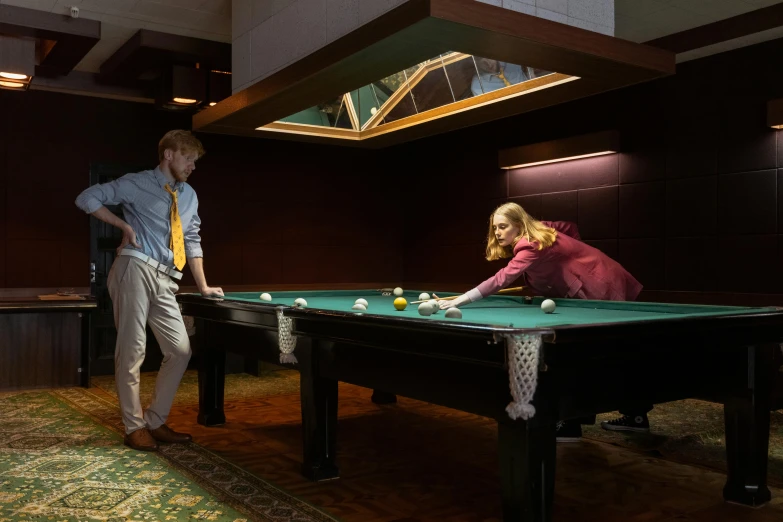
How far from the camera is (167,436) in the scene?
399 centimetres

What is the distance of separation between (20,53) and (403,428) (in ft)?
12.5

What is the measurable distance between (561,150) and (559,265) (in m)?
2.54

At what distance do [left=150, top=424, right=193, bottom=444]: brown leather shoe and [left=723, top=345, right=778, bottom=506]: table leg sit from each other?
8.59 ft

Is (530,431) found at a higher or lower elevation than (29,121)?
lower

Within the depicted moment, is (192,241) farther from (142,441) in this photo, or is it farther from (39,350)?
(39,350)

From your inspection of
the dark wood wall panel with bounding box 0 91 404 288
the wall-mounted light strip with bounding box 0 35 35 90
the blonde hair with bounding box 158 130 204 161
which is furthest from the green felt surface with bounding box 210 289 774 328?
the dark wood wall panel with bounding box 0 91 404 288

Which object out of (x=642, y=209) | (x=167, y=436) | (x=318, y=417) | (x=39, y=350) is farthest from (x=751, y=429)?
(x=39, y=350)

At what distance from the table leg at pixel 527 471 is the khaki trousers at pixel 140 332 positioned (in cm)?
223

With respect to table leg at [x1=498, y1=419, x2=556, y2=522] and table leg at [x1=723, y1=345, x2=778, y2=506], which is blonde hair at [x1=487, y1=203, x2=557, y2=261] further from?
table leg at [x1=498, y1=419, x2=556, y2=522]

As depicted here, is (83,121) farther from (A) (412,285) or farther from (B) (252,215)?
(A) (412,285)

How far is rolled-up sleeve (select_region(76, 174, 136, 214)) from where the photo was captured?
12.7 feet

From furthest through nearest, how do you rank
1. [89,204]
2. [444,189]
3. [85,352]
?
[444,189], [85,352], [89,204]

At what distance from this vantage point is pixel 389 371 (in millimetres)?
2932

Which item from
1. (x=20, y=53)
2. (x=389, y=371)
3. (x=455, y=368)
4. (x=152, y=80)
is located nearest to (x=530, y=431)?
(x=455, y=368)
